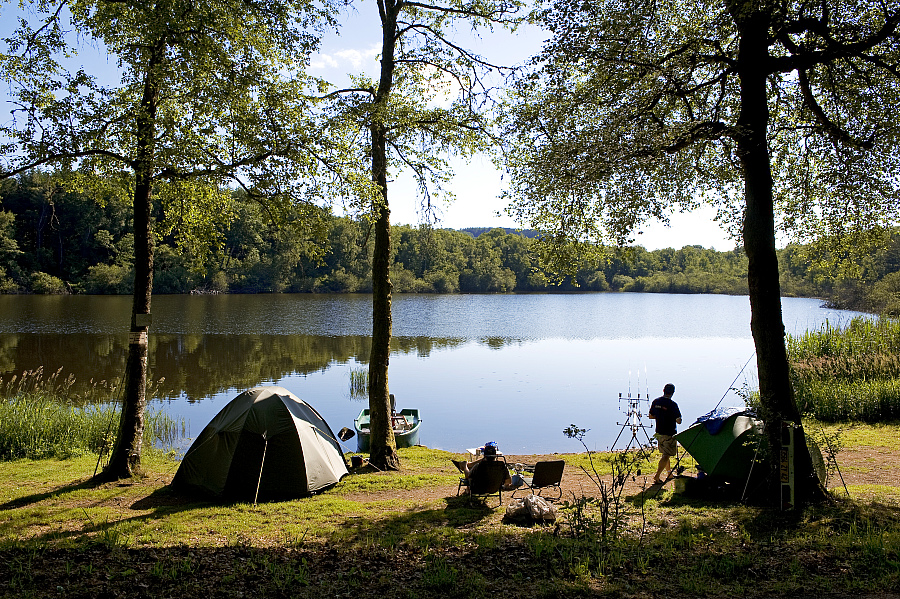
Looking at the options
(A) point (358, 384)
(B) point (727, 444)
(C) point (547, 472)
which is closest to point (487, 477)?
(C) point (547, 472)

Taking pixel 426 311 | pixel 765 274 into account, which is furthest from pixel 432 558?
pixel 426 311

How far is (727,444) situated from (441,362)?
19034mm

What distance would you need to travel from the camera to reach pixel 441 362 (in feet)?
87.9

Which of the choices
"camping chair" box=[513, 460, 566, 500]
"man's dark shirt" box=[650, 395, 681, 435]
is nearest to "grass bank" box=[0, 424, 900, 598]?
"camping chair" box=[513, 460, 566, 500]

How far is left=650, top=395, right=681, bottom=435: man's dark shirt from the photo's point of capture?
964cm

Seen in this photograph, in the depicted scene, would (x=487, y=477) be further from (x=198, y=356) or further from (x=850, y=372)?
(x=198, y=356)

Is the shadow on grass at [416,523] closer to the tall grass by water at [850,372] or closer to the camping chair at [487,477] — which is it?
the camping chair at [487,477]

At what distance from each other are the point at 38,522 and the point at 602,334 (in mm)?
36001

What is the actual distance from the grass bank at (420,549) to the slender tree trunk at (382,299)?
2404 mm

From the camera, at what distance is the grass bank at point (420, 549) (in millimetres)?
4820

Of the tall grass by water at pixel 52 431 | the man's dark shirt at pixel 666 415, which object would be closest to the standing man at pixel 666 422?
the man's dark shirt at pixel 666 415

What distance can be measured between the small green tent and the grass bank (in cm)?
65

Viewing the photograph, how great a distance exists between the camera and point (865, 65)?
8711 millimetres

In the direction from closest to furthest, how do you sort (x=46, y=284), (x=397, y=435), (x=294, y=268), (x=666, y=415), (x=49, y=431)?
(x=666, y=415) < (x=49, y=431) < (x=397, y=435) < (x=46, y=284) < (x=294, y=268)
